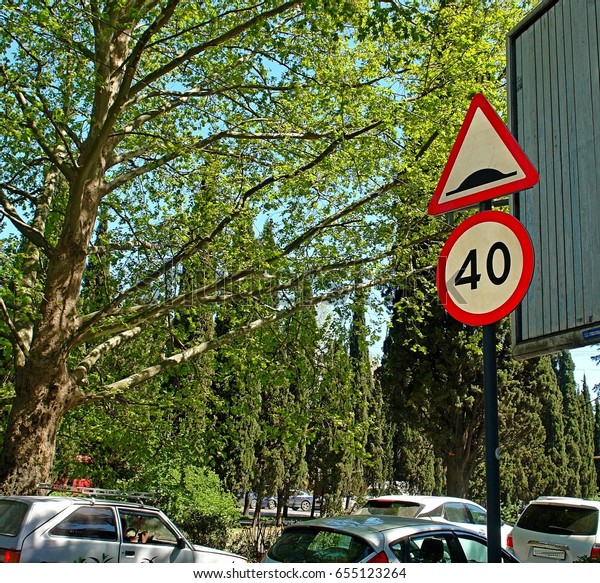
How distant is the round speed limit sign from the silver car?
658cm

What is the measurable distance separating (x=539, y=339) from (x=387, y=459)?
34.0m

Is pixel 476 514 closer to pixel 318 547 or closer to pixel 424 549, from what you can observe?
pixel 424 549

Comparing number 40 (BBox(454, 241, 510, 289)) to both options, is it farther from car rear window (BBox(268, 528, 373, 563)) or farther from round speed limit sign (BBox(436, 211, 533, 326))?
car rear window (BBox(268, 528, 373, 563))

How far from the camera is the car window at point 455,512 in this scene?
46.5 ft

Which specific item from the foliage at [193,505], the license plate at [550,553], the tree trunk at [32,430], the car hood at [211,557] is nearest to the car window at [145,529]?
the car hood at [211,557]

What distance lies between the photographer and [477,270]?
371 cm

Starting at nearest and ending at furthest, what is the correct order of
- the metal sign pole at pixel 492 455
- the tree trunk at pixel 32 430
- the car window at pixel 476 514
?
the metal sign pole at pixel 492 455 < the tree trunk at pixel 32 430 < the car window at pixel 476 514

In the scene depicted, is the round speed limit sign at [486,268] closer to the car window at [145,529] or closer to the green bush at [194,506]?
the car window at [145,529]

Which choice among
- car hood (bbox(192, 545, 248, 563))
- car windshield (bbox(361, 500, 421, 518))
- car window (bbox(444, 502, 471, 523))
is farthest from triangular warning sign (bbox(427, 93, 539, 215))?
car window (bbox(444, 502, 471, 523))

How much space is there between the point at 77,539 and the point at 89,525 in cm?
33

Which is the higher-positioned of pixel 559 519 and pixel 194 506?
pixel 559 519

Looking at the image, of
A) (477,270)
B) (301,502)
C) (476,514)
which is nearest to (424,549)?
(477,270)

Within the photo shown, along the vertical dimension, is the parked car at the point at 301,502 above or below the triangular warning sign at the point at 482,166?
below

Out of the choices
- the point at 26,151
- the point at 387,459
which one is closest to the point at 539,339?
the point at 26,151
